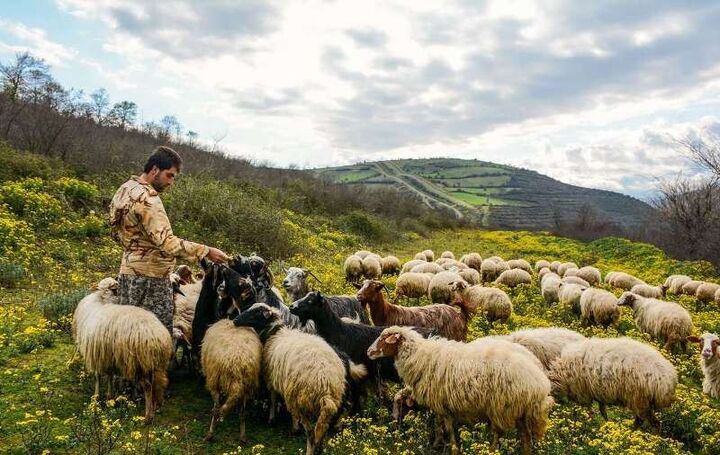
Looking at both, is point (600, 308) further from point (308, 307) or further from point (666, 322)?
point (308, 307)

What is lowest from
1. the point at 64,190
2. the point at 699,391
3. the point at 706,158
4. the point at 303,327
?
the point at 699,391

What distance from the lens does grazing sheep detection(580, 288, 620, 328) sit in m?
12.0

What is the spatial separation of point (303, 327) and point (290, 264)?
11182 mm

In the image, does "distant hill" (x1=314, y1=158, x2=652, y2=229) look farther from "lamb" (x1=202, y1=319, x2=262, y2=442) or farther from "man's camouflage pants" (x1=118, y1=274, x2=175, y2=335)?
"man's camouflage pants" (x1=118, y1=274, x2=175, y2=335)

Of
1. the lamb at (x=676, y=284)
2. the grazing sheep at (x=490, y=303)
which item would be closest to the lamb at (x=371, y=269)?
the grazing sheep at (x=490, y=303)

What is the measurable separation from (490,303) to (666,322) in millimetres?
3767

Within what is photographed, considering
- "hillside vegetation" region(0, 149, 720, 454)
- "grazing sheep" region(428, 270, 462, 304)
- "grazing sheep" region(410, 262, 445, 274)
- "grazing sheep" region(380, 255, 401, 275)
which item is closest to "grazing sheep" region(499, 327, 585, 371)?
"hillside vegetation" region(0, 149, 720, 454)

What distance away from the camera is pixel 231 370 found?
5664 mm

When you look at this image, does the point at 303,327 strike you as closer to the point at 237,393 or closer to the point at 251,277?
the point at 251,277

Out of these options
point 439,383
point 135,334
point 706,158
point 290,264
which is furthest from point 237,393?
point 706,158

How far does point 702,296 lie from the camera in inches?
629

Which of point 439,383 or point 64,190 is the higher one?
point 64,190

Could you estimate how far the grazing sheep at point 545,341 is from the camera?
24.0 feet

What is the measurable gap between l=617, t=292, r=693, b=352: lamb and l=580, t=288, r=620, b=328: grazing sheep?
713 mm
